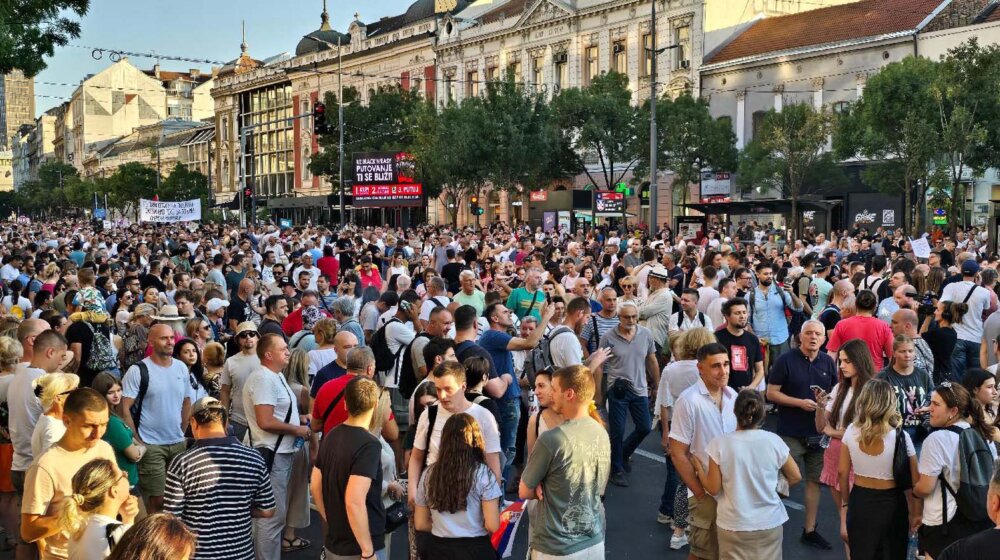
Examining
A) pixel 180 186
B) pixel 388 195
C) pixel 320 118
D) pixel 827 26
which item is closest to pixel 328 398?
pixel 320 118

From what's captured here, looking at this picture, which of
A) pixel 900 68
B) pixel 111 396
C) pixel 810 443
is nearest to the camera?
pixel 111 396

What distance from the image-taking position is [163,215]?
100 ft

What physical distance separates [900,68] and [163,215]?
2293cm

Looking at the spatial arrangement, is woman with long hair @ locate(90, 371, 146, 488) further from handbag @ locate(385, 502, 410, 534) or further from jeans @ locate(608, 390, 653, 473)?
jeans @ locate(608, 390, 653, 473)

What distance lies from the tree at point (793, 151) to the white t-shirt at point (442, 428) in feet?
97.5

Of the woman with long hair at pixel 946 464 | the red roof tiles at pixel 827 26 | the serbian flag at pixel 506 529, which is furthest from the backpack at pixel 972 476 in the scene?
the red roof tiles at pixel 827 26

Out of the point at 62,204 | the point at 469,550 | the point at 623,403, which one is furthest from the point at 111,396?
the point at 62,204

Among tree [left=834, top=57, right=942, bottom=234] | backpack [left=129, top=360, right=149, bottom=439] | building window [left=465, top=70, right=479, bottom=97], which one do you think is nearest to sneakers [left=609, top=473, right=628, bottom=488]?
backpack [left=129, top=360, right=149, bottom=439]

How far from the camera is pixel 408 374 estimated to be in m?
8.14

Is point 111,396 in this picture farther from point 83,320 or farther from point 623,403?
point 623,403

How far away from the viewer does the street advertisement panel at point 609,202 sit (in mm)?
30922

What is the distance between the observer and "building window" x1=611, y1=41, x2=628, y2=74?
4728 centimetres

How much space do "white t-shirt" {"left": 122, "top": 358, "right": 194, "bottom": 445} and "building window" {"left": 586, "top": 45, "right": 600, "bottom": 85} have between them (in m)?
43.7

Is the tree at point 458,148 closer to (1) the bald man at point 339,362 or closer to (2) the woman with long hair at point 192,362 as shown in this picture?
(2) the woman with long hair at point 192,362
